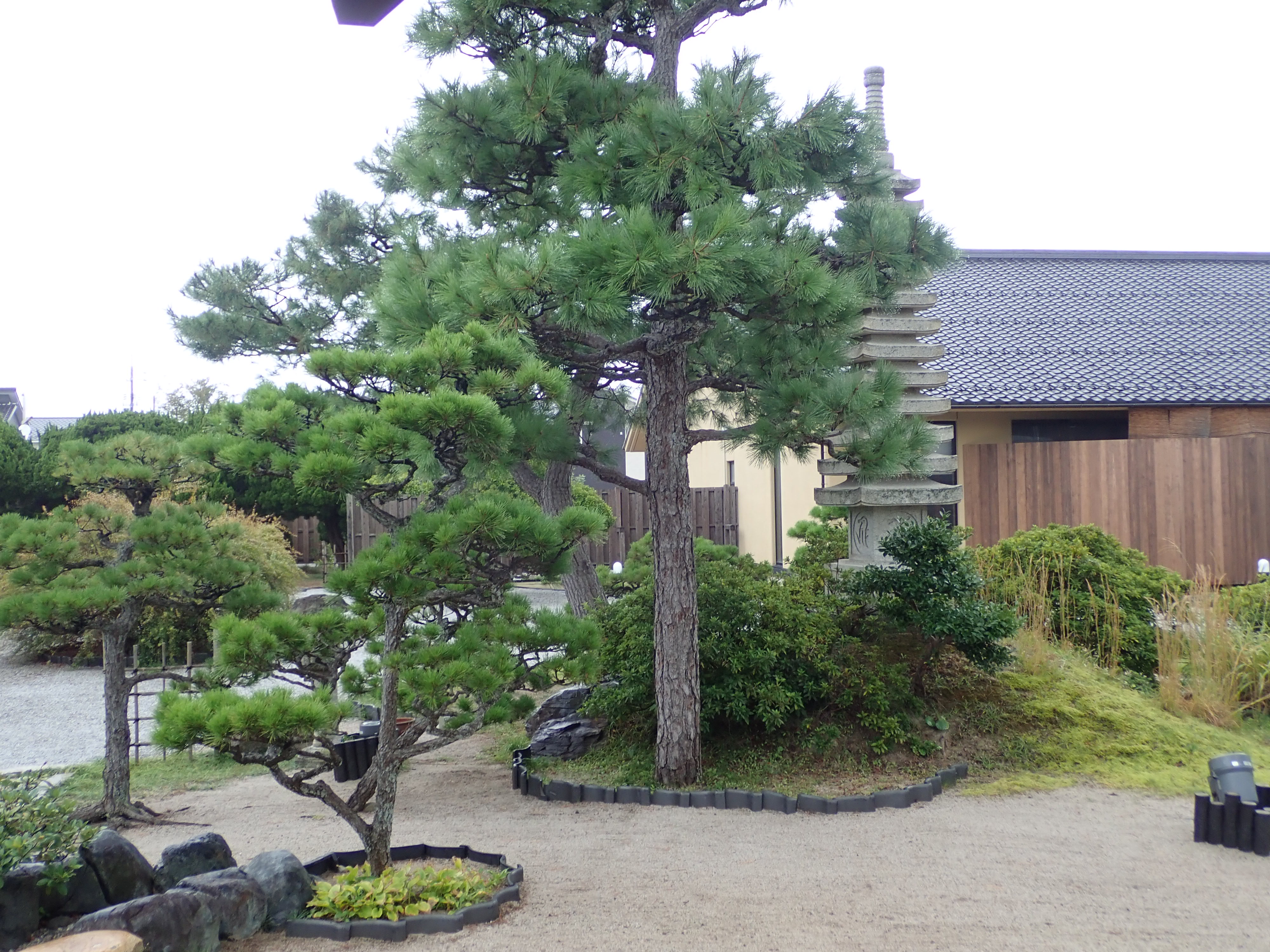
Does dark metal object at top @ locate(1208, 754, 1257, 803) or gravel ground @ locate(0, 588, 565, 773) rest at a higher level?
dark metal object at top @ locate(1208, 754, 1257, 803)

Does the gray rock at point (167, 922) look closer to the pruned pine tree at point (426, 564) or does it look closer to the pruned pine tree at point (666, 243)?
the pruned pine tree at point (426, 564)

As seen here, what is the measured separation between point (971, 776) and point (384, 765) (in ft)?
10.7

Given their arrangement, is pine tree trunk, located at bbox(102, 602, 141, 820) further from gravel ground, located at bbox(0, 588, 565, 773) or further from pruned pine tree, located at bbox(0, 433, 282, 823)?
gravel ground, located at bbox(0, 588, 565, 773)

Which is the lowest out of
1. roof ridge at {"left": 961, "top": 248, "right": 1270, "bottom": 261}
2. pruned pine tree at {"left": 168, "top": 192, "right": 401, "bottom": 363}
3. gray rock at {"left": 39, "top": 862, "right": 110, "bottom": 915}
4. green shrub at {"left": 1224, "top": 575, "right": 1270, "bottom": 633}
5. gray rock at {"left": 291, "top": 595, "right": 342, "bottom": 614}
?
gray rock at {"left": 39, "top": 862, "right": 110, "bottom": 915}

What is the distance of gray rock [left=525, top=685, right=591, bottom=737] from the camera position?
6.49m

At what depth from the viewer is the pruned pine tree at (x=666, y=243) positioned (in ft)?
13.9

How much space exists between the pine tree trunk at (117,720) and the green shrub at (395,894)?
2.14 m

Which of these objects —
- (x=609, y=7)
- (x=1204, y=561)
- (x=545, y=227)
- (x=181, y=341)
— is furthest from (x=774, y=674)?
(x=1204, y=561)

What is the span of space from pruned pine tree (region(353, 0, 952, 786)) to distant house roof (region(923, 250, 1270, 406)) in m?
4.86

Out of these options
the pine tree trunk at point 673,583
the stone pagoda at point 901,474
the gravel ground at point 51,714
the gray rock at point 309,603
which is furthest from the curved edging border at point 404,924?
the gray rock at point 309,603

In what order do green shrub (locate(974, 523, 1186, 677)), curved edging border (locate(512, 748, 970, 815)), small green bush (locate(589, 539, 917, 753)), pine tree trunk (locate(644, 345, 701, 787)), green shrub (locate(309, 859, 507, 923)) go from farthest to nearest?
green shrub (locate(974, 523, 1186, 677)), small green bush (locate(589, 539, 917, 753)), pine tree trunk (locate(644, 345, 701, 787)), curved edging border (locate(512, 748, 970, 815)), green shrub (locate(309, 859, 507, 923))

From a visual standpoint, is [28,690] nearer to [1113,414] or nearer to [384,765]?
[384,765]

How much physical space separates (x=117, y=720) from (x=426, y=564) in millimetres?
2722

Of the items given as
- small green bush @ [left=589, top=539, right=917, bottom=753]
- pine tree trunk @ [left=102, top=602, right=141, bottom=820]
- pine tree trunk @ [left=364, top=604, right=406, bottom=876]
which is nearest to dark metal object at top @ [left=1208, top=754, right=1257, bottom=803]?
small green bush @ [left=589, top=539, right=917, bottom=753]
